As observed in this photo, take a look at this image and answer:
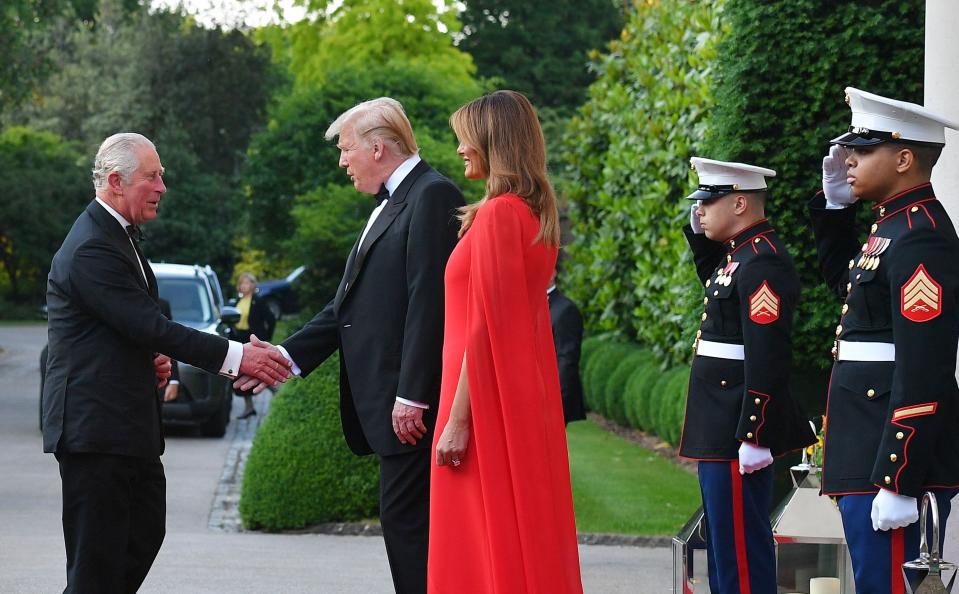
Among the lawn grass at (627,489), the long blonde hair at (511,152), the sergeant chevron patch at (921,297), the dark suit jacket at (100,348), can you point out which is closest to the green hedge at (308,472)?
the lawn grass at (627,489)

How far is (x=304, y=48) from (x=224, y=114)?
11.1 meters

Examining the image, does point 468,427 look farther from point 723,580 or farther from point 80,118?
point 80,118

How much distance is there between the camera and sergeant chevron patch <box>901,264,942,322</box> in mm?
3910

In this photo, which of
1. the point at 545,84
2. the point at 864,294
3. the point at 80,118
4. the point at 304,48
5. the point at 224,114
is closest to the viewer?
the point at 864,294

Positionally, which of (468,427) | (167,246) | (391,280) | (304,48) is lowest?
(167,246)

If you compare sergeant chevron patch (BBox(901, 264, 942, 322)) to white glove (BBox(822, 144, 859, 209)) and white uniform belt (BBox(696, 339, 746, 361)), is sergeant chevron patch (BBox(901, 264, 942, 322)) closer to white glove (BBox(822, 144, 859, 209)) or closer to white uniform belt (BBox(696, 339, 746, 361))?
white glove (BBox(822, 144, 859, 209))

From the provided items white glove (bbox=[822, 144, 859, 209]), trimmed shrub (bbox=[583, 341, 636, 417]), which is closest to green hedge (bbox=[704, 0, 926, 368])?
white glove (bbox=[822, 144, 859, 209])

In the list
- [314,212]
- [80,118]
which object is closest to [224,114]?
[80,118]

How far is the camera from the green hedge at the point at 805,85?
8.58 meters

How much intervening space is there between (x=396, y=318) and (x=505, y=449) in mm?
845

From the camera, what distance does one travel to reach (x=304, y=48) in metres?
37.0

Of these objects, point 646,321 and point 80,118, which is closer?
point 646,321

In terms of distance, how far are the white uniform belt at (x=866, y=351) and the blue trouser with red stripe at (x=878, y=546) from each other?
1.33 feet

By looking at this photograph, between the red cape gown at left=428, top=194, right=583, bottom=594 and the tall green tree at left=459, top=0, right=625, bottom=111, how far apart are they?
3886 centimetres
